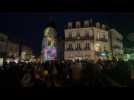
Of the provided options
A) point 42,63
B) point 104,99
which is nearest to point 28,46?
point 42,63

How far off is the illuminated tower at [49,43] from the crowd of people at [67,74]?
6.0 inches

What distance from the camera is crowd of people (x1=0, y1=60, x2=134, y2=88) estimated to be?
460 centimetres

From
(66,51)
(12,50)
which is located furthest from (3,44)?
(66,51)

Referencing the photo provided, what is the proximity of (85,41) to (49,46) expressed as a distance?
82 centimetres

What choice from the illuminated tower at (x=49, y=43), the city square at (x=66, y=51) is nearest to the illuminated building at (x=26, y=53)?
the city square at (x=66, y=51)

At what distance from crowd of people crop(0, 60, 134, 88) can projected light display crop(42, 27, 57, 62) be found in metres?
0.15

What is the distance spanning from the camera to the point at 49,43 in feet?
15.9

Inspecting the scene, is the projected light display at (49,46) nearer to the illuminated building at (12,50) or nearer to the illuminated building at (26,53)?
the illuminated building at (26,53)

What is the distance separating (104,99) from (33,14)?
2.38 m

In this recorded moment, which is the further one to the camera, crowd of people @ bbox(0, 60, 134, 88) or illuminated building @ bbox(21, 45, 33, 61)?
illuminated building @ bbox(21, 45, 33, 61)

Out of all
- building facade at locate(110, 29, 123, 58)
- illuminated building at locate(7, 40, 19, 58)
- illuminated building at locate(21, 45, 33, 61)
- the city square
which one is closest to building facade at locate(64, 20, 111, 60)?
the city square

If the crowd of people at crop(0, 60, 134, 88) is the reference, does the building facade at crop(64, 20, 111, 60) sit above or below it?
above

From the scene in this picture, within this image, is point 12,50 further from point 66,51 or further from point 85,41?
point 85,41

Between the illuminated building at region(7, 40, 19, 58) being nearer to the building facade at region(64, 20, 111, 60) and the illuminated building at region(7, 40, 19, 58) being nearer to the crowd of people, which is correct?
the crowd of people
